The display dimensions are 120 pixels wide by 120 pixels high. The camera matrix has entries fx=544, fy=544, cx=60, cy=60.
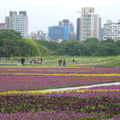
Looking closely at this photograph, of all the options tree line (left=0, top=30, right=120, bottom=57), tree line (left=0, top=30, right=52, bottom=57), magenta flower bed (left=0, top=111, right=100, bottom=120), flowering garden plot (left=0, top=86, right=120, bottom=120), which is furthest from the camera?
tree line (left=0, top=30, right=120, bottom=57)

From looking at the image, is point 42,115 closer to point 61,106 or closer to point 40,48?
point 61,106

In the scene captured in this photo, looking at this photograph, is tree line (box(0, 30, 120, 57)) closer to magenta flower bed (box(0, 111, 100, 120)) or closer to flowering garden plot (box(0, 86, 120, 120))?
flowering garden plot (box(0, 86, 120, 120))

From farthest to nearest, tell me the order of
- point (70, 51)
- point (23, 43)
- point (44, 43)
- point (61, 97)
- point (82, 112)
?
point (44, 43) < point (70, 51) < point (23, 43) < point (61, 97) < point (82, 112)

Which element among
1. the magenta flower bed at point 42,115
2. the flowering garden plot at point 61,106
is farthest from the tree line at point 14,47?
the magenta flower bed at point 42,115

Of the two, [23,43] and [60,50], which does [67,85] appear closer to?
[23,43]

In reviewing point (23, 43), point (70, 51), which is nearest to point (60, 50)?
point (70, 51)

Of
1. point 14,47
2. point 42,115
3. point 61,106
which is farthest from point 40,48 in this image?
point 42,115

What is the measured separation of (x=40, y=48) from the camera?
13788 centimetres

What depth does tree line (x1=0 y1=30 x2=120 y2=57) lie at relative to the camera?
110750 millimetres

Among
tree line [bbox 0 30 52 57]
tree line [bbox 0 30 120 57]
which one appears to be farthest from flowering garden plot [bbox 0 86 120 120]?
tree line [bbox 0 30 120 57]

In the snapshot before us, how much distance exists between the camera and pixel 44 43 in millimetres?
184125

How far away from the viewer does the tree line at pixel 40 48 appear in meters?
111

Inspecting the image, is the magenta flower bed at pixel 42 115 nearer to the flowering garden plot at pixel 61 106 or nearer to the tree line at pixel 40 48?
the flowering garden plot at pixel 61 106

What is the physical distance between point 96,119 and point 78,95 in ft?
21.1
